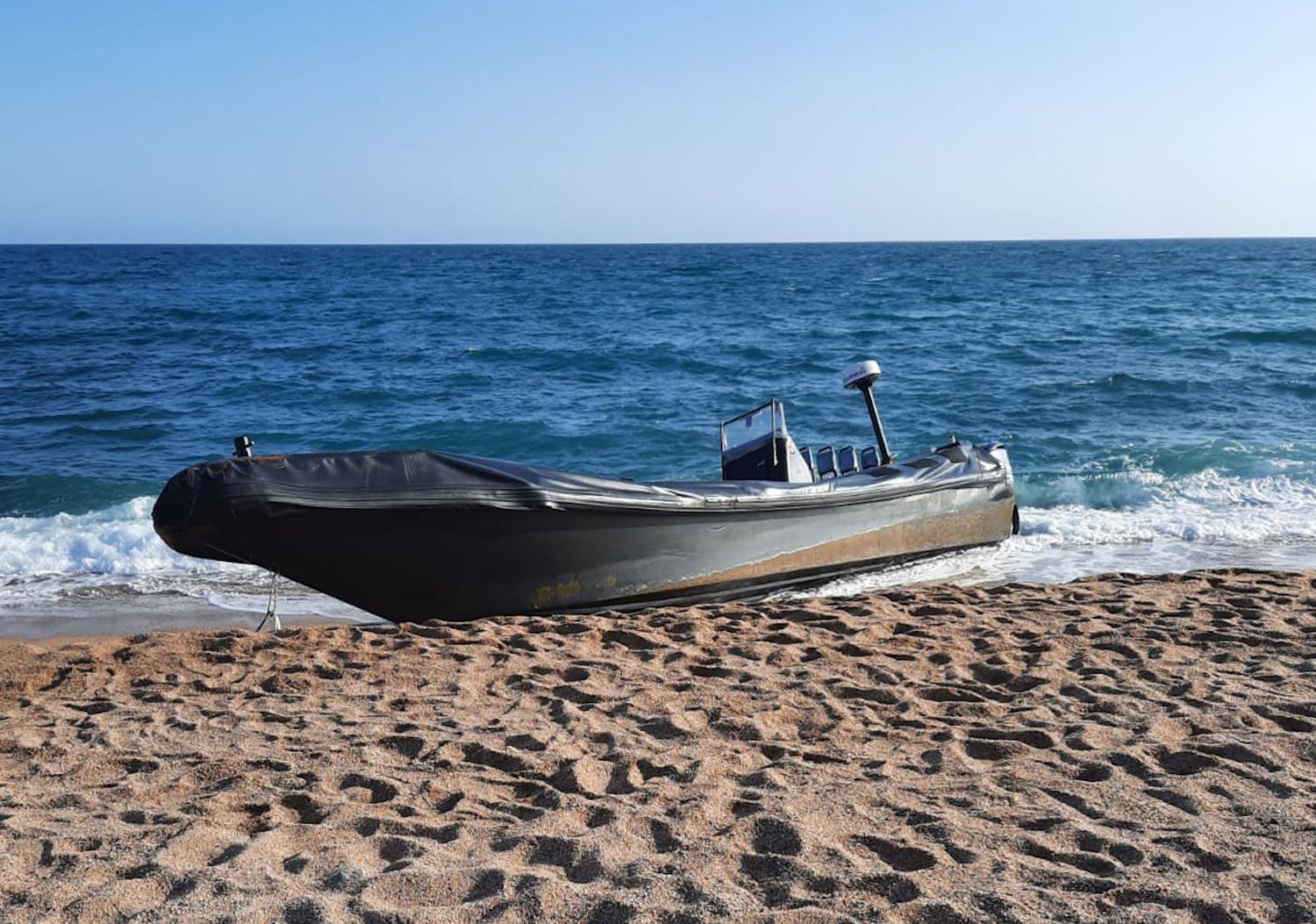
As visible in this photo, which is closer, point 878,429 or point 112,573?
point 878,429

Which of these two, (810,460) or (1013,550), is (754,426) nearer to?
(810,460)

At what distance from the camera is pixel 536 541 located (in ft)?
23.2

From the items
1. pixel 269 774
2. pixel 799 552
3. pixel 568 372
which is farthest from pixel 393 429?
pixel 269 774

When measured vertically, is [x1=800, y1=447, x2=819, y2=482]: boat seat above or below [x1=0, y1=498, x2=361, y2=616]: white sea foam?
above

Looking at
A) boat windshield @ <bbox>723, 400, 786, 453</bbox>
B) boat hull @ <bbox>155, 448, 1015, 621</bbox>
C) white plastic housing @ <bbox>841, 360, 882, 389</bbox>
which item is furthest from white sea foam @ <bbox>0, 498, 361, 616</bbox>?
white plastic housing @ <bbox>841, 360, 882, 389</bbox>

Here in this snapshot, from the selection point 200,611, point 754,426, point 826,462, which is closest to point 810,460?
point 826,462

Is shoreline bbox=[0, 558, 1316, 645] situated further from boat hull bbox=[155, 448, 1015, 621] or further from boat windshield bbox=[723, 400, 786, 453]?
boat windshield bbox=[723, 400, 786, 453]

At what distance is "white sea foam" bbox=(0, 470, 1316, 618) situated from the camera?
9.52m

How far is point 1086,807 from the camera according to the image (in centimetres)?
388

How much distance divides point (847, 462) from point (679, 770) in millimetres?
5712

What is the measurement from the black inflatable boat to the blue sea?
0.80 m

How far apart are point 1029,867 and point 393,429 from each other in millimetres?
15358

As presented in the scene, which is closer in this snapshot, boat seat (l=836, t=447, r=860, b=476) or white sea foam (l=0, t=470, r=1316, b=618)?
white sea foam (l=0, t=470, r=1316, b=618)

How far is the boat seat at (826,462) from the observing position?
9.69 meters
